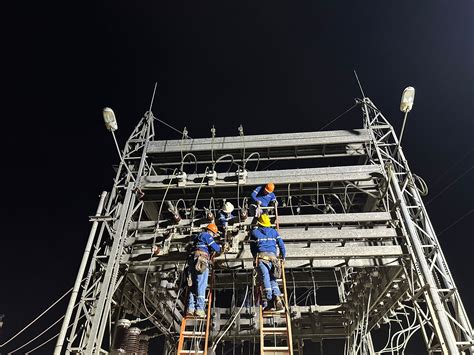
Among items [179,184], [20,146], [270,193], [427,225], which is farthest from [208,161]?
[20,146]

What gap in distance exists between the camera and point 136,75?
16266mm

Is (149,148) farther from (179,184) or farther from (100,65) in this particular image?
(100,65)

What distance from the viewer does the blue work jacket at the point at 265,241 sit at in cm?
703

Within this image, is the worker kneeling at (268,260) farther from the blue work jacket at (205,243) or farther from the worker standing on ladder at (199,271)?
the worker standing on ladder at (199,271)

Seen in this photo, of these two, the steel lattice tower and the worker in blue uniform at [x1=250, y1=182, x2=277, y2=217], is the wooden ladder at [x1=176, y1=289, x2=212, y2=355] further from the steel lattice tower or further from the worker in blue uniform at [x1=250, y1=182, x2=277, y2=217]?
the worker in blue uniform at [x1=250, y1=182, x2=277, y2=217]

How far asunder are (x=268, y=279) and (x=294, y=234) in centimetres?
180

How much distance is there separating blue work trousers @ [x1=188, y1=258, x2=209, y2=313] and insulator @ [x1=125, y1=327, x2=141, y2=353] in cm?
299

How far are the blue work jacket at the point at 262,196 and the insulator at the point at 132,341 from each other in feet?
15.8

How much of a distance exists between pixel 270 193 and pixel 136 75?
10868 millimetres

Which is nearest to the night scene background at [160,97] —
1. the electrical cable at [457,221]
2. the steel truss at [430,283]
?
the electrical cable at [457,221]

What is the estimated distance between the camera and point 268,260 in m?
6.84

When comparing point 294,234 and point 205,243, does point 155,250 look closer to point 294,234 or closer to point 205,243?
point 205,243

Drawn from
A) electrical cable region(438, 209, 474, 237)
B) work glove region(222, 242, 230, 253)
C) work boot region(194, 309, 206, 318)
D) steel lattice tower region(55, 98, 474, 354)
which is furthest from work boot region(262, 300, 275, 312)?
electrical cable region(438, 209, 474, 237)

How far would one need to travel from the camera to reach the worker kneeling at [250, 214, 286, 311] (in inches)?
260
